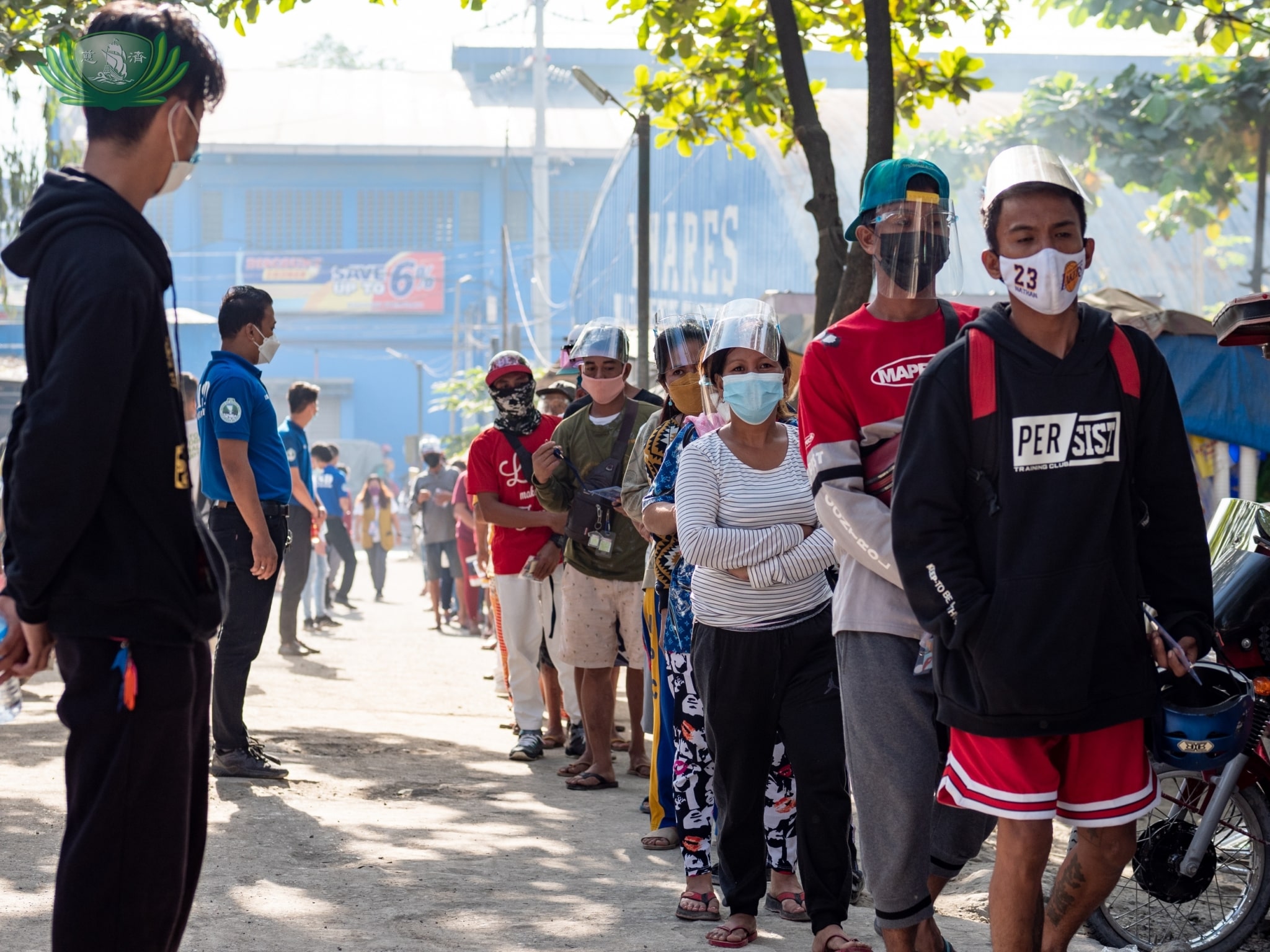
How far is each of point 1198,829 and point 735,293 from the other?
24970mm

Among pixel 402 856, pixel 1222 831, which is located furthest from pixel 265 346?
pixel 1222 831

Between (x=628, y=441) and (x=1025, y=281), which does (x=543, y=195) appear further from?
(x=1025, y=281)

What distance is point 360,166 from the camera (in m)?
60.3

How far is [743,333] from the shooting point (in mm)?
5109

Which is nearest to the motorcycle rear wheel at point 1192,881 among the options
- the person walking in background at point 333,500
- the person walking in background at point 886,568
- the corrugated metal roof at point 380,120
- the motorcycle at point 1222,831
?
the motorcycle at point 1222,831

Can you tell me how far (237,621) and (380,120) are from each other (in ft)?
190

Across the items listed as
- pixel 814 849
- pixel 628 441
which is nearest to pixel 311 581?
pixel 628 441

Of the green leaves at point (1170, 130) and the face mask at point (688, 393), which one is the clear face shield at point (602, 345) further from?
the green leaves at point (1170, 130)

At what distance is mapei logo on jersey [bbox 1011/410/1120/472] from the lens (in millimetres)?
3479

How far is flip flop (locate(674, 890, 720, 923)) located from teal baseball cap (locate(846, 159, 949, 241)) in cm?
225

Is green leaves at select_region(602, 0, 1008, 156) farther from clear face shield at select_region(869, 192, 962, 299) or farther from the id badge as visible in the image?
clear face shield at select_region(869, 192, 962, 299)

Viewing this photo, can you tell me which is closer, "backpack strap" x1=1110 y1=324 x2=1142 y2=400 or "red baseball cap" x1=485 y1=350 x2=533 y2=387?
"backpack strap" x1=1110 y1=324 x2=1142 y2=400

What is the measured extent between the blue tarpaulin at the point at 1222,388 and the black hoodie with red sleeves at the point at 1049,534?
6706mm

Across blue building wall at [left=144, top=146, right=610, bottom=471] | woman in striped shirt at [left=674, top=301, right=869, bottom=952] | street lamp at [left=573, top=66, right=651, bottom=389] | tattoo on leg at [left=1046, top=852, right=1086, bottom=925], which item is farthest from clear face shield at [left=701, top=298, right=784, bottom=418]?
blue building wall at [left=144, top=146, right=610, bottom=471]
